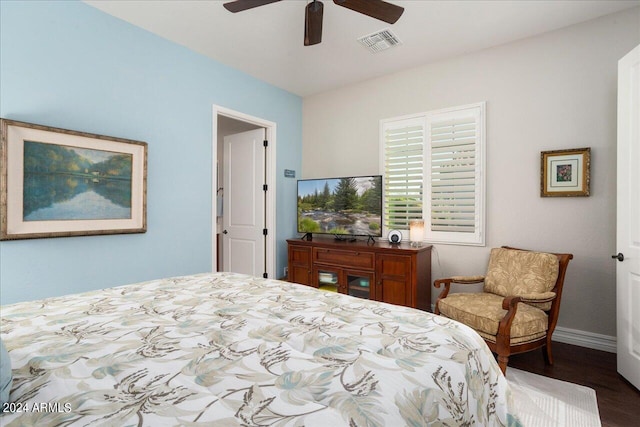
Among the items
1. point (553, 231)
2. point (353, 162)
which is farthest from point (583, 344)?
point (353, 162)

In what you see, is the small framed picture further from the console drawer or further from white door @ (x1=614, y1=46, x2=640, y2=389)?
the console drawer

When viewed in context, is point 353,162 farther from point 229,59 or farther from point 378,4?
point 378,4

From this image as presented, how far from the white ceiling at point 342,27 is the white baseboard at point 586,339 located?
2760mm

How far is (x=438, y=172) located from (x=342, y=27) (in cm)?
179

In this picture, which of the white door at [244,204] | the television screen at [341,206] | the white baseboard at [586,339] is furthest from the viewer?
the white door at [244,204]

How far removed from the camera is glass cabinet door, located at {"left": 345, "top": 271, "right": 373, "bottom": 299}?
3498 millimetres

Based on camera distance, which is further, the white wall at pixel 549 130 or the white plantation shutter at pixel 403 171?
the white plantation shutter at pixel 403 171

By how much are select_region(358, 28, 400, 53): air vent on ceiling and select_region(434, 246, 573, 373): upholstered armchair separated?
7.42 feet

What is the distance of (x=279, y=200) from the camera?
14.6 feet

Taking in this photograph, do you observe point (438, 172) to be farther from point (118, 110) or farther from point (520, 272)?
point (118, 110)

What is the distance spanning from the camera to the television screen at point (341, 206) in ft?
12.0

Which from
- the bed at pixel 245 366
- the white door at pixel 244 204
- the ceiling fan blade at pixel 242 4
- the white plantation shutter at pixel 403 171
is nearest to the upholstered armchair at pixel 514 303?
the white plantation shutter at pixel 403 171

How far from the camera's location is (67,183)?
97.6 inches

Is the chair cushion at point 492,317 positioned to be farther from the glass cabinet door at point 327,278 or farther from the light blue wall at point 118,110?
the light blue wall at point 118,110
